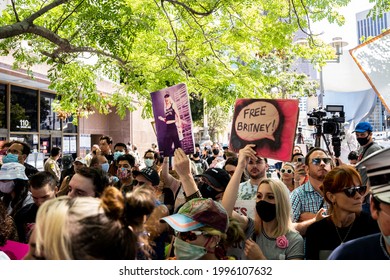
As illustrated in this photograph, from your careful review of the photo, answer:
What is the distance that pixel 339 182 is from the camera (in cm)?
259

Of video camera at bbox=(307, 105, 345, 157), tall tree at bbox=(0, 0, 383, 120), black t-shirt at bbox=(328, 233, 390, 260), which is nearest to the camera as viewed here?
black t-shirt at bbox=(328, 233, 390, 260)

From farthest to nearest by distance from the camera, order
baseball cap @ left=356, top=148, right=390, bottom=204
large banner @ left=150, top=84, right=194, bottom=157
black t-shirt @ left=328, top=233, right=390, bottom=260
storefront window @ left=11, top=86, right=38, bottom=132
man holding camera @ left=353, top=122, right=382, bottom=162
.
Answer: storefront window @ left=11, top=86, right=38, bottom=132
man holding camera @ left=353, top=122, right=382, bottom=162
large banner @ left=150, top=84, right=194, bottom=157
black t-shirt @ left=328, top=233, right=390, bottom=260
baseball cap @ left=356, top=148, right=390, bottom=204

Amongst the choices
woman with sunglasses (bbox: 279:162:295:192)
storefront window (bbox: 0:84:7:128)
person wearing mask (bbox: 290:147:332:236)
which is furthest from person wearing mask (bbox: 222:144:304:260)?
storefront window (bbox: 0:84:7:128)

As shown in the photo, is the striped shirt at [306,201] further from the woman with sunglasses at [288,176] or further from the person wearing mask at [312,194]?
the woman with sunglasses at [288,176]

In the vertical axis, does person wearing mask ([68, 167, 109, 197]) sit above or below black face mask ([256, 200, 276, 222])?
above

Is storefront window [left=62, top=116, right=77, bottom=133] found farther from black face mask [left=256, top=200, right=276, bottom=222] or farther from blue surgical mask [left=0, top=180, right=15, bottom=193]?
black face mask [left=256, top=200, right=276, bottom=222]

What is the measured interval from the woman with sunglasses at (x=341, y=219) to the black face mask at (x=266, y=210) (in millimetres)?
254

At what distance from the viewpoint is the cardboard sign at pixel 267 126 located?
3.02m

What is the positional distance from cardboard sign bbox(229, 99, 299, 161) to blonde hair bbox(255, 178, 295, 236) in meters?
0.34

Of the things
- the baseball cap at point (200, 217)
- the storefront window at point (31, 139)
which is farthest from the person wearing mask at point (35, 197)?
the storefront window at point (31, 139)

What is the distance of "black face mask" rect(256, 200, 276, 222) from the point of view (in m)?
2.64

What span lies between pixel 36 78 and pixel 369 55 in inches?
439
